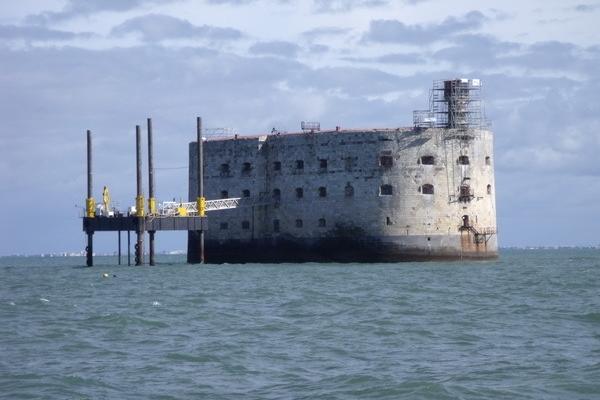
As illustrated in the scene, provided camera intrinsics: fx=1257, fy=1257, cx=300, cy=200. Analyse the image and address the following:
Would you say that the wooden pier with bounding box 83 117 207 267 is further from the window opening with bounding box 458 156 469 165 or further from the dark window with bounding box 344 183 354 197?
the window opening with bounding box 458 156 469 165

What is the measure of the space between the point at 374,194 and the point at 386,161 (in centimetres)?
168

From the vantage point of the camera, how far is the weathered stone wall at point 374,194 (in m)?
59.3

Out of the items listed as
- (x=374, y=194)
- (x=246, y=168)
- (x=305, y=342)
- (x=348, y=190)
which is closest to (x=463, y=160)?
(x=374, y=194)

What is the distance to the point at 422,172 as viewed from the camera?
59594mm

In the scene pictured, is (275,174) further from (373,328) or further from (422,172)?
(373,328)

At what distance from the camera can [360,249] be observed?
59688mm

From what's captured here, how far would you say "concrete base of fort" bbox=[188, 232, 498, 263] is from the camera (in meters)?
59.3

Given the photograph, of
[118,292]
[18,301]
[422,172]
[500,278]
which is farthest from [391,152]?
[18,301]

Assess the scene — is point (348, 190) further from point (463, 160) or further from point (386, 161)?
point (463, 160)

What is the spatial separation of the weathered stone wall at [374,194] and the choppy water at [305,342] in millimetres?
17454

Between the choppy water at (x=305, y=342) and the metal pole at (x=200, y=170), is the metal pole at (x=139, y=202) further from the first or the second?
the choppy water at (x=305, y=342)

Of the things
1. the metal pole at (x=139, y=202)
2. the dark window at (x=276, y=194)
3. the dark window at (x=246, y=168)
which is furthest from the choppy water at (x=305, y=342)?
the dark window at (x=246, y=168)

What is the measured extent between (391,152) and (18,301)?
26.6m

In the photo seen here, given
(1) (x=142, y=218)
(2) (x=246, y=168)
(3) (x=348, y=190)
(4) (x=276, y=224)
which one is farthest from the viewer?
(2) (x=246, y=168)
